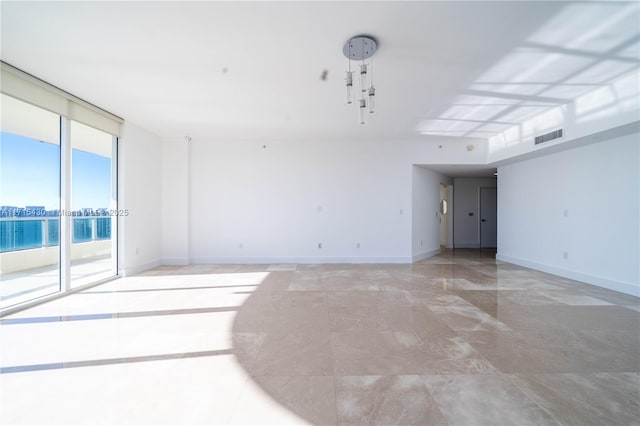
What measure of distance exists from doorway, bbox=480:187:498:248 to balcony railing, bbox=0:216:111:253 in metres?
11.4

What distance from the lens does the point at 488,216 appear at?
985cm

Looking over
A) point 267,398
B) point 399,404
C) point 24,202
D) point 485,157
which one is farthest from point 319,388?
point 485,157

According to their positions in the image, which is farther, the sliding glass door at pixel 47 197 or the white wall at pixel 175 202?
the white wall at pixel 175 202

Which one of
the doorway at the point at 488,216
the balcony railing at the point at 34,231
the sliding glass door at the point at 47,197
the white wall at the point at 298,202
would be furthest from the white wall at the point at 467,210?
the balcony railing at the point at 34,231

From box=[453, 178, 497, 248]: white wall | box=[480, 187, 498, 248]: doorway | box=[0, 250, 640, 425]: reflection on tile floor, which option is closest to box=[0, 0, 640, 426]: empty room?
box=[0, 250, 640, 425]: reflection on tile floor

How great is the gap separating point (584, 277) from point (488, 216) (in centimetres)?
509

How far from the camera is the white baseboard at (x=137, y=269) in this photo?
5.46 meters

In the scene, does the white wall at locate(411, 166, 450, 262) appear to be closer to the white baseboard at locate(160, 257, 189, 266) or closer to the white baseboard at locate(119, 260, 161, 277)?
the white baseboard at locate(160, 257, 189, 266)

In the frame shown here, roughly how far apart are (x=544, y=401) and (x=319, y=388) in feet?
5.25

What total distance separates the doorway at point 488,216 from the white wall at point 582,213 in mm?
2977

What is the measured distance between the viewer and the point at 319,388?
6.47 ft

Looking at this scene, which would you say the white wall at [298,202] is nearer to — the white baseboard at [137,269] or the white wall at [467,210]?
the white baseboard at [137,269]

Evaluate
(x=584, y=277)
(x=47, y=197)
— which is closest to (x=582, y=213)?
(x=584, y=277)

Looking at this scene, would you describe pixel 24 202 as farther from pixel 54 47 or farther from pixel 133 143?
pixel 54 47
